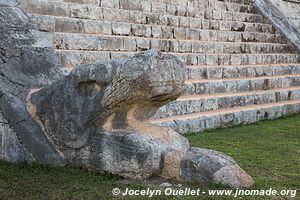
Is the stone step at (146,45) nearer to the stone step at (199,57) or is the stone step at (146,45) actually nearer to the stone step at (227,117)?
the stone step at (199,57)

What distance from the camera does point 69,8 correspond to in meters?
8.28

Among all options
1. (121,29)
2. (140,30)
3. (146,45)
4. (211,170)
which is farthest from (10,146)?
(140,30)

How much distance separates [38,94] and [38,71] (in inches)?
21.0

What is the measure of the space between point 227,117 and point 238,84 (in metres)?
1.54

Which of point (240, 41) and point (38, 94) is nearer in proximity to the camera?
point (38, 94)

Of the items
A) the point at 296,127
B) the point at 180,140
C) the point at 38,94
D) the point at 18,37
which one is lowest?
the point at 296,127

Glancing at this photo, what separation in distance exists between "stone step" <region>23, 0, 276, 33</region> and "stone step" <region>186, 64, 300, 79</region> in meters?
1.32

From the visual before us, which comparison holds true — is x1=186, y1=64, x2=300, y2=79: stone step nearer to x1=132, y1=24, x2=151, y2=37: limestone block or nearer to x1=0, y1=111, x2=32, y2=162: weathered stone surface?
x1=132, y1=24, x2=151, y2=37: limestone block

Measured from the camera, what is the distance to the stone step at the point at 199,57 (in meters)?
7.23

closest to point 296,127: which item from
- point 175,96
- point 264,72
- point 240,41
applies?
point 264,72

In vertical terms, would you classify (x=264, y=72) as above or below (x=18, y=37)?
below

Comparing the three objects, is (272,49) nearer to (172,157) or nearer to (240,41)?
(240,41)

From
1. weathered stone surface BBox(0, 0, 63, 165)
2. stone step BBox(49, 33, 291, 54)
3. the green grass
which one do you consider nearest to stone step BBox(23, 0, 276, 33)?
stone step BBox(49, 33, 291, 54)

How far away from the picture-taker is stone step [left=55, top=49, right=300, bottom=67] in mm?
7235
